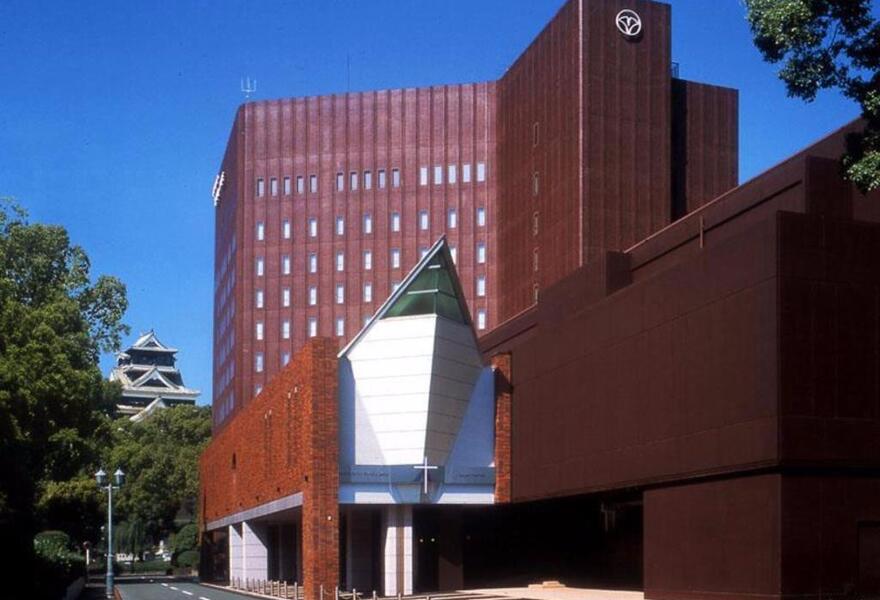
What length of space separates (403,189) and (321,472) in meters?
45.5

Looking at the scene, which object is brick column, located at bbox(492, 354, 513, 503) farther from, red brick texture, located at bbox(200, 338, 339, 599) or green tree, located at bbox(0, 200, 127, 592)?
green tree, located at bbox(0, 200, 127, 592)

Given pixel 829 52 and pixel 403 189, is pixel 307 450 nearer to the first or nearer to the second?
pixel 829 52

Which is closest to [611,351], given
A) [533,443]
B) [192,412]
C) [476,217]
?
[533,443]

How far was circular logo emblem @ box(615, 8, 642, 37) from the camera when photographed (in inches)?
2773

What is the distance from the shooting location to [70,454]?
6425 centimetres

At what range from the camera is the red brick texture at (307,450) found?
47.1 meters

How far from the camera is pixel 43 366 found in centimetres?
5203

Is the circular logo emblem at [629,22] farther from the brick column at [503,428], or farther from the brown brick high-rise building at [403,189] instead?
the brick column at [503,428]

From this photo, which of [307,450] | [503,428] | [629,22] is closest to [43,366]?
[307,450]

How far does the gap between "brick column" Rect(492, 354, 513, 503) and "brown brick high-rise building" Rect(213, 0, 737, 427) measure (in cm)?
2049

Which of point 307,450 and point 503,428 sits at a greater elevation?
point 503,428

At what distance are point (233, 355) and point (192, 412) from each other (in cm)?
2865

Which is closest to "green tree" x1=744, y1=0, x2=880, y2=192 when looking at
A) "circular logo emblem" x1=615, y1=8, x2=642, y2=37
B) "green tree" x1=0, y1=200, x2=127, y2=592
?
"green tree" x1=0, y1=200, x2=127, y2=592

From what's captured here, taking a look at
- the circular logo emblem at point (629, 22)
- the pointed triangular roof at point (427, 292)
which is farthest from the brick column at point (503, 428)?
the circular logo emblem at point (629, 22)
